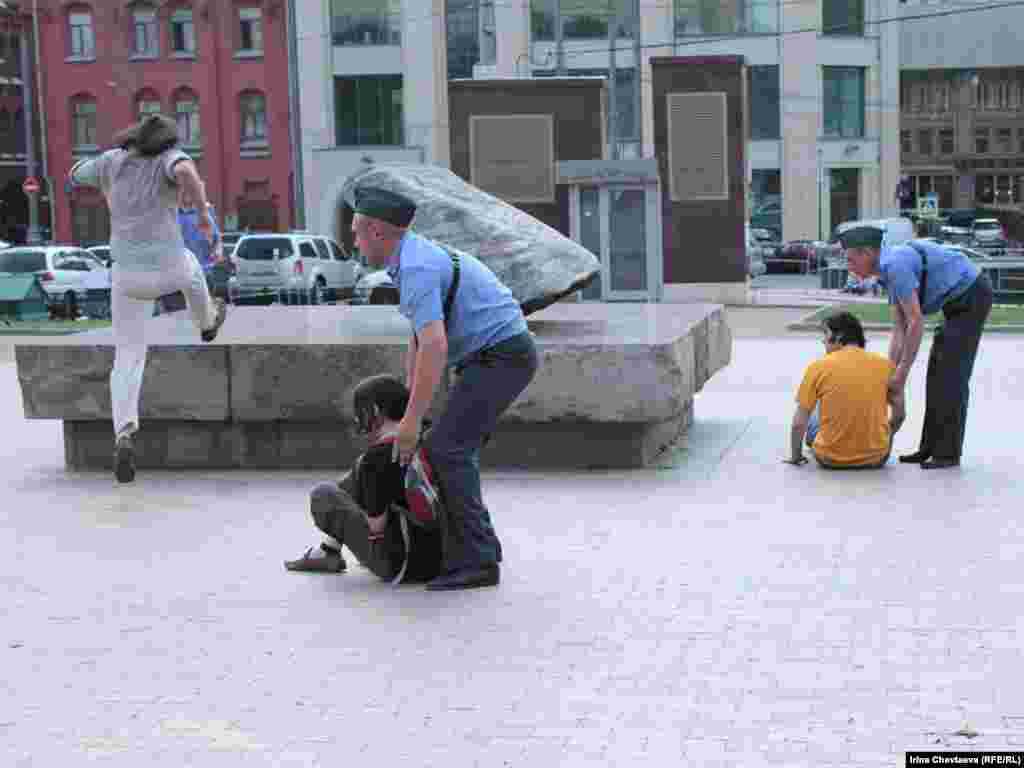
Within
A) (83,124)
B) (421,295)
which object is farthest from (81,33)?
(421,295)

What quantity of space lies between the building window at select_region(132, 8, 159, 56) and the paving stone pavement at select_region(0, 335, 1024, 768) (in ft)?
180

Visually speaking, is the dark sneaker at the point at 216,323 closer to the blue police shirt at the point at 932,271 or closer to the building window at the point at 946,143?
the blue police shirt at the point at 932,271

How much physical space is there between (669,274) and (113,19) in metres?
35.1

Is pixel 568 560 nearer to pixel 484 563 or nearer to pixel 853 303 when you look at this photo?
pixel 484 563

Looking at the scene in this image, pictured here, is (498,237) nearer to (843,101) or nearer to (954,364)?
(954,364)

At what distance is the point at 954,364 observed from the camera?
9.66 metres

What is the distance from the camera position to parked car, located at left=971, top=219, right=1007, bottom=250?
62850 mm

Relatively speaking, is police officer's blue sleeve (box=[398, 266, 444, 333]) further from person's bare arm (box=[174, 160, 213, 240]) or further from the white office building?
the white office building

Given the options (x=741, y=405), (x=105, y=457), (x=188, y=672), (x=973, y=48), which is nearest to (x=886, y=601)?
(x=188, y=672)

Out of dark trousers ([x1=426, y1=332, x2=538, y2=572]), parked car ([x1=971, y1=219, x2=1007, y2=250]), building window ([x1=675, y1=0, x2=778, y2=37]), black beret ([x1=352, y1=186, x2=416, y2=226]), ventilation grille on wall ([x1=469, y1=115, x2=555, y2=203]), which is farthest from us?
parked car ([x1=971, y1=219, x2=1007, y2=250])

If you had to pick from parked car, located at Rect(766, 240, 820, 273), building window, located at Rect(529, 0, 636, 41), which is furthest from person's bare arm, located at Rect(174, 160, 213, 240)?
building window, located at Rect(529, 0, 636, 41)

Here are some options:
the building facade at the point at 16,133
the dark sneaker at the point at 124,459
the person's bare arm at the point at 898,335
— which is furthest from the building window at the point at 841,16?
the dark sneaker at the point at 124,459

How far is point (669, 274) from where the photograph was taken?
3322 centimetres

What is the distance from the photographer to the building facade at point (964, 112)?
9831 centimetres
